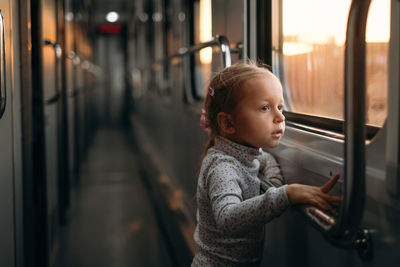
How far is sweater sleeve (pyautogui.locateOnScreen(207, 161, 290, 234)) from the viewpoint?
1148 mm

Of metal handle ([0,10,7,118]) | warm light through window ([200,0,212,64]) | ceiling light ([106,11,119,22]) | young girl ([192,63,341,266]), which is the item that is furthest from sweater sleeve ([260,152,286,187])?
ceiling light ([106,11,119,22])

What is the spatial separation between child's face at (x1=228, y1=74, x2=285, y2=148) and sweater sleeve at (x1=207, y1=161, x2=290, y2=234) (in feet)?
0.46

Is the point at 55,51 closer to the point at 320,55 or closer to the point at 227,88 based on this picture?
the point at 320,55

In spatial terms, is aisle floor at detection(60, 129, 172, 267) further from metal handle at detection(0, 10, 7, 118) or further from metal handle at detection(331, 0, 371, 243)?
metal handle at detection(331, 0, 371, 243)

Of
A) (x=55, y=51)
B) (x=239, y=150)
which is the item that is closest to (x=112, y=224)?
(x=55, y=51)

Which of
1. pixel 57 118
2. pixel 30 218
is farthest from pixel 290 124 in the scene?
pixel 57 118

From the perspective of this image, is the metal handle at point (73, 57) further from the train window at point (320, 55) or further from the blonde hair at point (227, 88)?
the blonde hair at point (227, 88)

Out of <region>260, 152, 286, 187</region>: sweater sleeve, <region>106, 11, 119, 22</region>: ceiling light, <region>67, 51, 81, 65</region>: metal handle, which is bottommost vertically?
<region>260, 152, 286, 187</region>: sweater sleeve

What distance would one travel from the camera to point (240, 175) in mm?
1331

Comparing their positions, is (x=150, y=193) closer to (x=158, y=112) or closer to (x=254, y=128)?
(x=158, y=112)

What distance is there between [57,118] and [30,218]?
1.62m

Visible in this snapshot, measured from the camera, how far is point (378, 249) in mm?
1050

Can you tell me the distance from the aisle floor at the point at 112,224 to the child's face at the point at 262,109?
6.21 ft

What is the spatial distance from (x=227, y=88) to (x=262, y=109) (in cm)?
11
